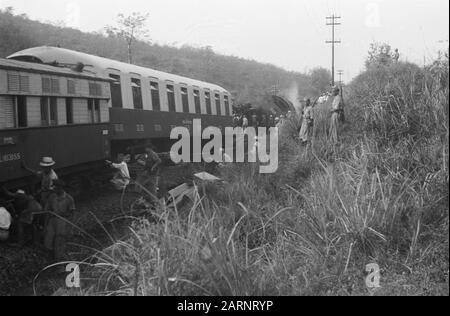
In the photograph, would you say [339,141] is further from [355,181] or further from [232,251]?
[232,251]

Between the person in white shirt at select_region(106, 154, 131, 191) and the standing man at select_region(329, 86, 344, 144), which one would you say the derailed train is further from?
the standing man at select_region(329, 86, 344, 144)

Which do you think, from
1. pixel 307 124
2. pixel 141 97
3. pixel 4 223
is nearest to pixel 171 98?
pixel 141 97

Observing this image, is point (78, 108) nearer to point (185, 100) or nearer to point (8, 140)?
point (8, 140)

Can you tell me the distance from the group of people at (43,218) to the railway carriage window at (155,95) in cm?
749

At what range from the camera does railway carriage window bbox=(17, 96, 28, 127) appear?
904 cm

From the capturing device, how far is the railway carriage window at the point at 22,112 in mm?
9039

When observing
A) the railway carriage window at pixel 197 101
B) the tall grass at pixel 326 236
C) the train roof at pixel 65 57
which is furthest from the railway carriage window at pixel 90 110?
the railway carriage window at pixel 197 101

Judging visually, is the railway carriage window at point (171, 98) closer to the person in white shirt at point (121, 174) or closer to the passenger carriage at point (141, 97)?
the passenger carriage at point (141, 97)

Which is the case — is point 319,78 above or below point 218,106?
above

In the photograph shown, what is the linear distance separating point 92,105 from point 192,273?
7.82 metres

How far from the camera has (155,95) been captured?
52.6 ft

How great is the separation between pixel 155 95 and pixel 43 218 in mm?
8173

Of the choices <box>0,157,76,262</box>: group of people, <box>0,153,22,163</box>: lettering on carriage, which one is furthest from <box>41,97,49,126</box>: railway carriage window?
<box>0,157,76,262</box>: group of people
